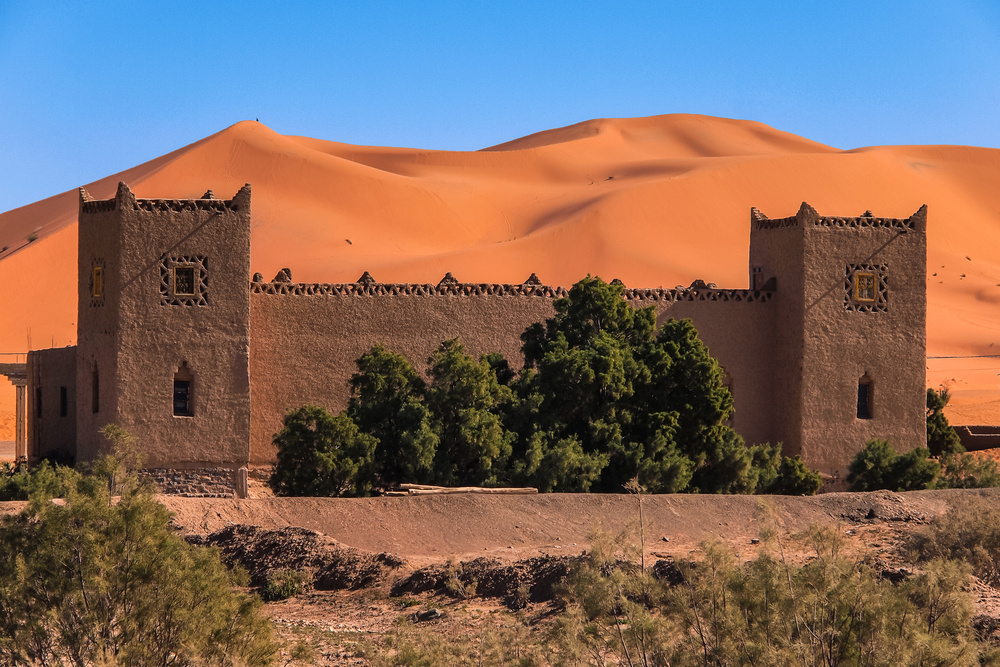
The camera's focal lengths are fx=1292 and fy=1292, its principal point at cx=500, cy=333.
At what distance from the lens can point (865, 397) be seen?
2317 centimetres

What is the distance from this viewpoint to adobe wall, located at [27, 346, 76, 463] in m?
22.6

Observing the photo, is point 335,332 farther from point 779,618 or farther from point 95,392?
point 779,618

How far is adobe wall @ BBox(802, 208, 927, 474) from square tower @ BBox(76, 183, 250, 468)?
9778 millimetres

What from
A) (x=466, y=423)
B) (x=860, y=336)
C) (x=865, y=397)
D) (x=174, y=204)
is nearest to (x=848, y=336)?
(x=860, y=336)

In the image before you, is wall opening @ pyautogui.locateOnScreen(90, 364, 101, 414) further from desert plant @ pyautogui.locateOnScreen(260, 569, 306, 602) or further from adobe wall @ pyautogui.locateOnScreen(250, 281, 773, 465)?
desert plant @ pyautogui.locateOnScreen(260, 569, 306, 602)

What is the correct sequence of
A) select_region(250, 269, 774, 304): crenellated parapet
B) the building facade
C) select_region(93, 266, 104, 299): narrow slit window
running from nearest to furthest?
the building facade, select_region(93, 266, 104, 299): narrow slit window, select_region(250, 269, 774, 304): crenellated parapet

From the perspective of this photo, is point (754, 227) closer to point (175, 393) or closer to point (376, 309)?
point (376, 309)

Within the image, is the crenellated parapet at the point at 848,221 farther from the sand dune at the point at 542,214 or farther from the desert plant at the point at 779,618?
the sand dune at the point at 542,214

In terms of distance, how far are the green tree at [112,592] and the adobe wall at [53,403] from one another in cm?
1197

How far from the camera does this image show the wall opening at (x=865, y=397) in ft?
75.6

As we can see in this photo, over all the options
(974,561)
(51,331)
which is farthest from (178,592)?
(51,331)

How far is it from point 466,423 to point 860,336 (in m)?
7.89

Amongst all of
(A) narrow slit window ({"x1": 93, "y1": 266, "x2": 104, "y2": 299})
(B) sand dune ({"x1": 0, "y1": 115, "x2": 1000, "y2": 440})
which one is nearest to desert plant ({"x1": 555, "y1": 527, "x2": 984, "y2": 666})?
(A) narrow slit window ({"x1": 93, "y1": 266, "x2": 104, "y2": 299})

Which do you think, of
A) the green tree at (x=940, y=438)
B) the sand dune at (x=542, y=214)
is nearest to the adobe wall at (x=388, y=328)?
the green tree at (x=940, y=438)
